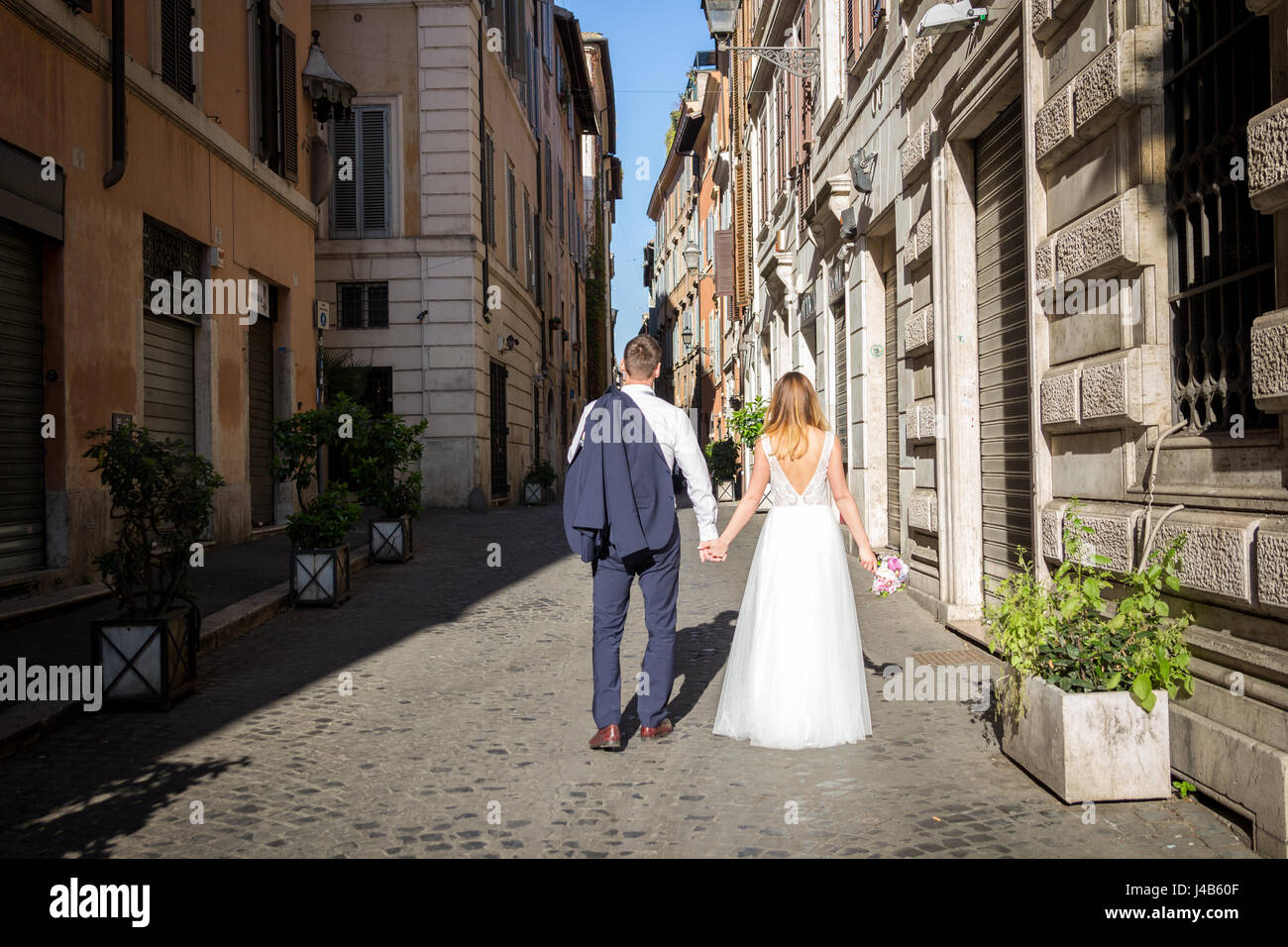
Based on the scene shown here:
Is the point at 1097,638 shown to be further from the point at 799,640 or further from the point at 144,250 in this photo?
the point at 144,250

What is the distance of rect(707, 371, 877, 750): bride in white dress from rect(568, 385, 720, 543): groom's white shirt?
0.17m

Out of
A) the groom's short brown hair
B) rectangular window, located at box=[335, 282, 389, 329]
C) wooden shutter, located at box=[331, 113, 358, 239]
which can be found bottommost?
the groom's short brown hair

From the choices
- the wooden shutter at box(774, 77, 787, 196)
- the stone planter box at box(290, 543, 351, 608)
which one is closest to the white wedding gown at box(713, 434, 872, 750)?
the stone planter box at box(290, 543, 351, 608)

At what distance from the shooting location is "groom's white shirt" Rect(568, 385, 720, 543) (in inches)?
203

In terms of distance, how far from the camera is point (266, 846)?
374 cm

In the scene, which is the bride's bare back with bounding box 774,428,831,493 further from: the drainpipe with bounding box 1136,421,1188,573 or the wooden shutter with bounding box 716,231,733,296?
the wooden shutter with bounding box 716,231,733,296

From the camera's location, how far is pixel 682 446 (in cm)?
520

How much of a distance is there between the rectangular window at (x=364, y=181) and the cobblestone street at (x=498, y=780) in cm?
1452

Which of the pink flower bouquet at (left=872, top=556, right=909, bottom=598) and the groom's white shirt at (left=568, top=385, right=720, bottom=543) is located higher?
the groom's white shirt at (left=568, top=385, right=720, bottom=543)

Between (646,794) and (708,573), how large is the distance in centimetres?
708

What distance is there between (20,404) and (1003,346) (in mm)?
7491

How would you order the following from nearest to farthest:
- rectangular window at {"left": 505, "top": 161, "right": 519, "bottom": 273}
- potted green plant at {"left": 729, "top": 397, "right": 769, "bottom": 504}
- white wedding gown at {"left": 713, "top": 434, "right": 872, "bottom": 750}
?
white wedding gown at {"left": 713, "top": 434, "right": 872, "bottom": 750} → potted green plant at {"left": 729, "top": 397, "right": 769, "bottom": 504} → rectangular window at {"left": 505, "top": 161, "right": 519, "bottom": 273}
